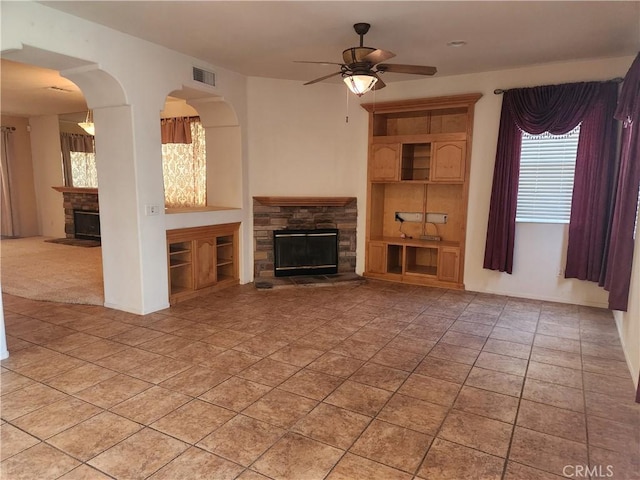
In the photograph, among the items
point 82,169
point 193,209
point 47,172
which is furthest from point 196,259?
point 47,172

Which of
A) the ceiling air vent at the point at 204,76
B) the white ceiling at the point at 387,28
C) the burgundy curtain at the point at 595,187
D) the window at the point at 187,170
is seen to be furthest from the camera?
the window at the point at 187,170

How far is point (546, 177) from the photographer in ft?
16.3

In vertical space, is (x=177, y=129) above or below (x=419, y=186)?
above

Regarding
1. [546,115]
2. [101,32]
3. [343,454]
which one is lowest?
[343,454]

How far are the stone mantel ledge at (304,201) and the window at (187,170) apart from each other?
1925mm

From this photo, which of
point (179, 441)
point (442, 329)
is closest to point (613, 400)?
point (442, 329)

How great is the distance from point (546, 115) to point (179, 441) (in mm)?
5017

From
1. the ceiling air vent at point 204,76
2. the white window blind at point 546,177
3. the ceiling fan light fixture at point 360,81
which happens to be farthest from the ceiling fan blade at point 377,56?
the white window blind at point 546,177

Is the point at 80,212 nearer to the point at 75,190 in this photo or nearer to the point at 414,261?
the point at 75,190

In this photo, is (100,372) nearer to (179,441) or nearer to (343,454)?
(179,441)

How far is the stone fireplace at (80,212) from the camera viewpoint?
898cm

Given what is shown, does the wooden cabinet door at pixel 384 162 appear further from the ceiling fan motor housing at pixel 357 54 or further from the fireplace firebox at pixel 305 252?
the ceiling fan motor housing at pixel 357 54

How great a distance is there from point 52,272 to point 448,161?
6.12 metres

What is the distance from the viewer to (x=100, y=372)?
3070mm
